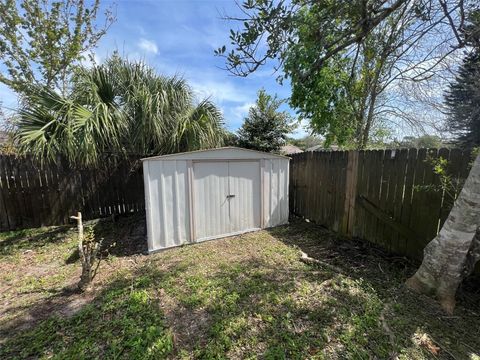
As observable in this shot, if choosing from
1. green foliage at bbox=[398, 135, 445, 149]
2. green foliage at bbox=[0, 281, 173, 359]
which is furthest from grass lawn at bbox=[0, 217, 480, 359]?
green foliage at bbox=[398, 135, 445, 149]

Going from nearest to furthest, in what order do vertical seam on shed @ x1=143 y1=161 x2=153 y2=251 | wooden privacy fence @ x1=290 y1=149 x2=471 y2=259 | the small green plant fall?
the small green plant → wooden privacy fence @ x1=290 y1=149 x2=471 y2=259 → vertical seam on shed @ x1=143 y1=161 x2=153 y2=251

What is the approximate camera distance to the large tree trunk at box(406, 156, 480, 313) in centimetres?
213

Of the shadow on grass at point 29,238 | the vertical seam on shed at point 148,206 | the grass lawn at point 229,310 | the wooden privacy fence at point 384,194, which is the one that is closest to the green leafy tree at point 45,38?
the shadow on grass at point 29,238

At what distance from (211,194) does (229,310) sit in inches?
90.5

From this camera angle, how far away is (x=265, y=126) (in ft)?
29.6

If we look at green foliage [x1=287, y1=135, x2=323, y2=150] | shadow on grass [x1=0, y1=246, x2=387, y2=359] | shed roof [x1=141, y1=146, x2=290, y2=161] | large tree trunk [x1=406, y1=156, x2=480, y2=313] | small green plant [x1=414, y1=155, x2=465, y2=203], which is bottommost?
Answer: shadow on grass [x1=0, y1=246, x2=387, y2=359]

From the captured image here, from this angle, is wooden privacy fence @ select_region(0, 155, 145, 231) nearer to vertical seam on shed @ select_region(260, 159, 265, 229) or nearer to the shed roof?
the shed roof

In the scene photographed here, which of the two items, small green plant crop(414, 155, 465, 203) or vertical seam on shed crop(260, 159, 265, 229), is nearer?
small green plant crop(414, 155, 465, 203)

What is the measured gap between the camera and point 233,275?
9.98ft

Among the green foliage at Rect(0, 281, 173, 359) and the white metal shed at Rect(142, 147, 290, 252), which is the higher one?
the white metal shed at Rect(142, 147, 290, 252)

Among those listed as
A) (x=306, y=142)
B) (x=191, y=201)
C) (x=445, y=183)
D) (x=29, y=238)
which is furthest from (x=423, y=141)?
(x=306, y=142)

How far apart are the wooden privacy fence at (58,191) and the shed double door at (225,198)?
7.58 ft

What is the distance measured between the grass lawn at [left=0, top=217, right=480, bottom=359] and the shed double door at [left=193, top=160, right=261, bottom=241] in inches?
27.7

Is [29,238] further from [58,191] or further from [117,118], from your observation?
[117,118]
